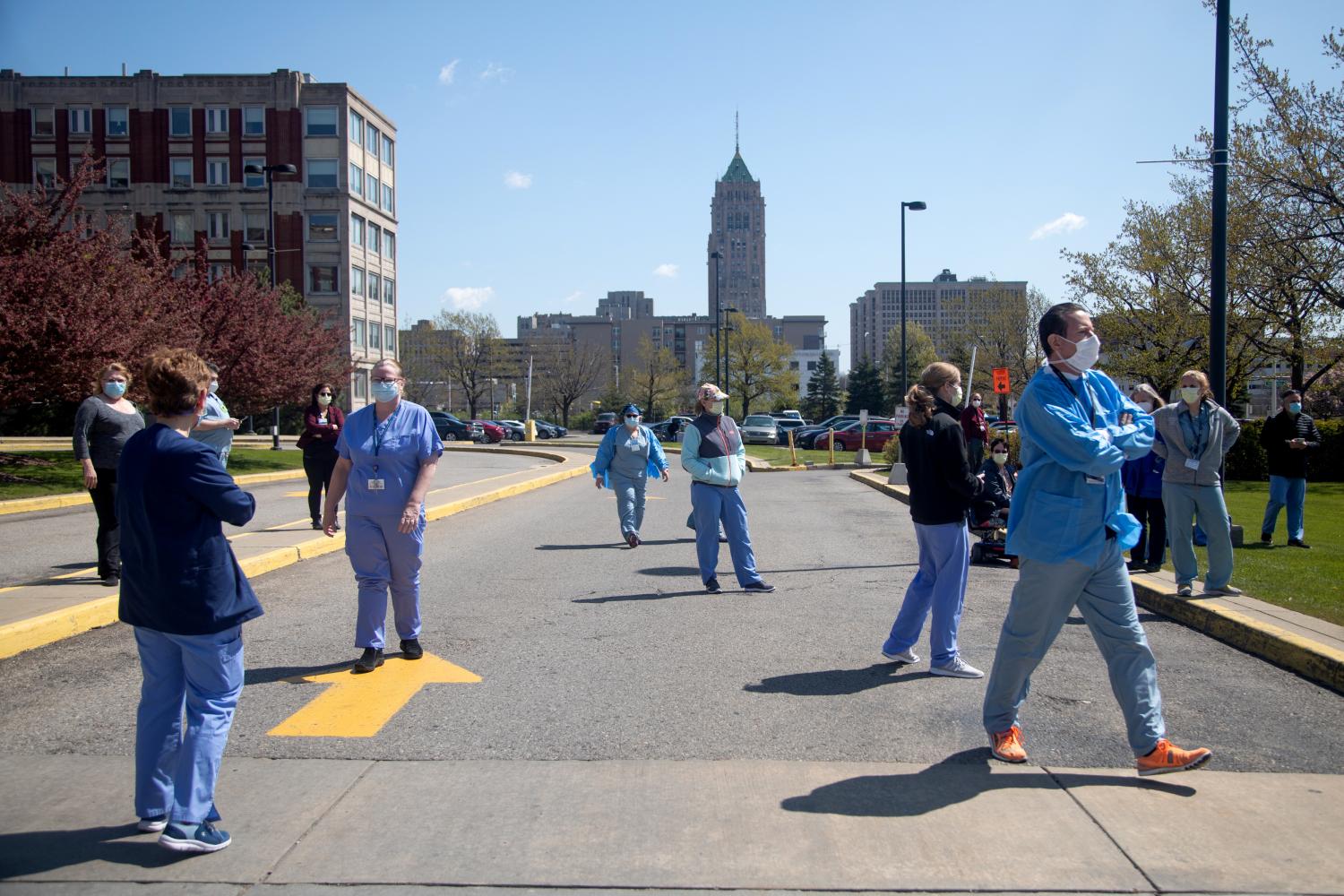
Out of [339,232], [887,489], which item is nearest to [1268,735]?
[887,489]

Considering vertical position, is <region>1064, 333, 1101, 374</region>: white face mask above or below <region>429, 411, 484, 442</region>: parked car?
above

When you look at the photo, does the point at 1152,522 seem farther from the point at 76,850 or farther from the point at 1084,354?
the point at 76,850

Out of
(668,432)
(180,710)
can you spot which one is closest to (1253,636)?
(180,710)

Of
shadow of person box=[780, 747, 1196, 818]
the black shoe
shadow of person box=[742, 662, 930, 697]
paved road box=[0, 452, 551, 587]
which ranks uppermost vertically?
the black shoe

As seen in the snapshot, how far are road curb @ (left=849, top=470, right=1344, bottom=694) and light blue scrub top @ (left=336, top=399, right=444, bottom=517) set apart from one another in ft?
18.0

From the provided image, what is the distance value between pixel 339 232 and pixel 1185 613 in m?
68.1

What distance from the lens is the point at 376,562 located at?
6434 millimetres

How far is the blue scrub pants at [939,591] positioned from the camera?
6312 millimetres

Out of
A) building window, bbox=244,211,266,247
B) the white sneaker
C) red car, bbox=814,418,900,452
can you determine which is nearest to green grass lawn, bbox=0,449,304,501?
the white sneaker

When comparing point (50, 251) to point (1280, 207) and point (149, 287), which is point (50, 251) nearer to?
point (149, 287)

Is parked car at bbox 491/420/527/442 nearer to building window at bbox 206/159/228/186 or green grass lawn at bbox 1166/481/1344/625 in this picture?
building window at bbox 206/159/228/186

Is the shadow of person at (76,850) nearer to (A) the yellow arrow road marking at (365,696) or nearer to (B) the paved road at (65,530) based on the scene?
(A) the yellow arrow road marking at (365,696)

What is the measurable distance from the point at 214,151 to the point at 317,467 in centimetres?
6465

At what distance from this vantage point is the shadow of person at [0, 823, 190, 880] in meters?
3.68
